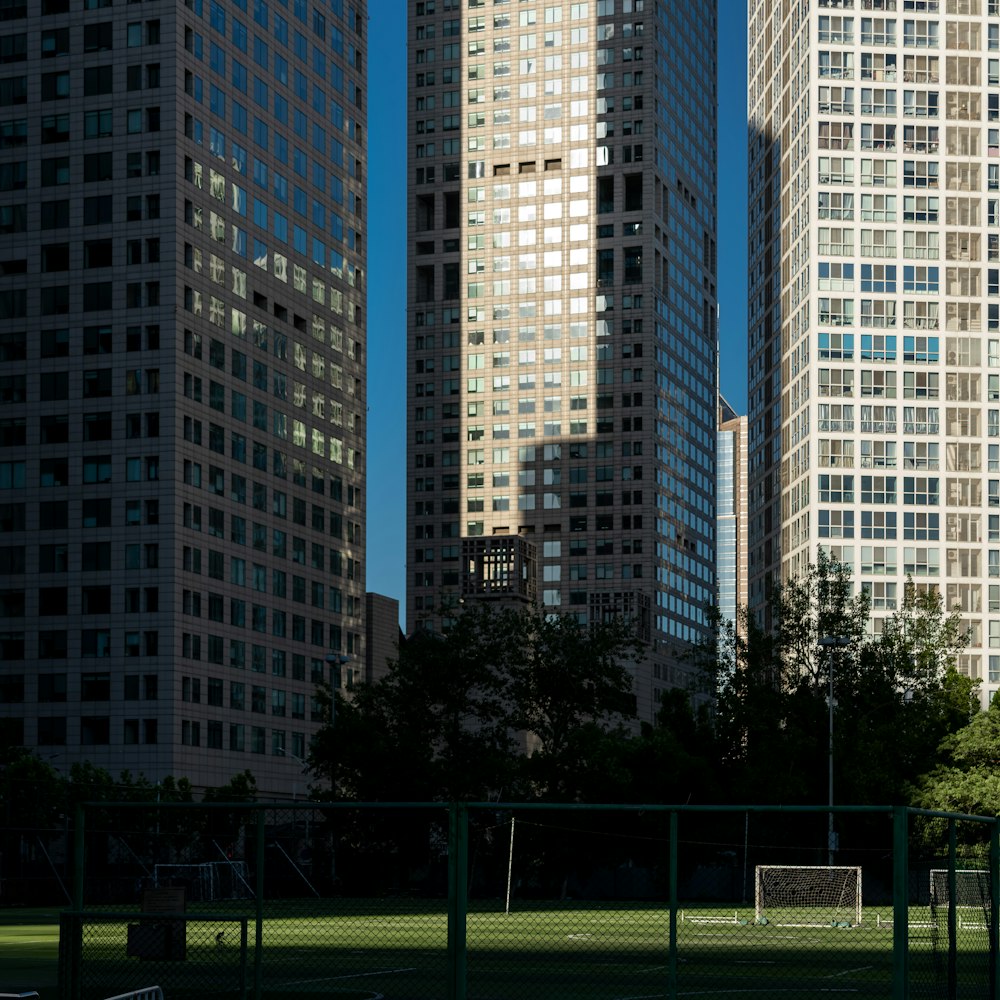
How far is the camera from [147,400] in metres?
135

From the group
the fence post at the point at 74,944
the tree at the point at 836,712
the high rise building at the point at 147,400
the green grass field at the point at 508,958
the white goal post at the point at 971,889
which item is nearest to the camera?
the fence post at the point at 74,944

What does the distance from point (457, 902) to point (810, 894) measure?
4301cm

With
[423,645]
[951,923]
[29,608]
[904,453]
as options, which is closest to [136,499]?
[29,608]

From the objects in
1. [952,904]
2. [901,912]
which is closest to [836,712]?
[952,904]

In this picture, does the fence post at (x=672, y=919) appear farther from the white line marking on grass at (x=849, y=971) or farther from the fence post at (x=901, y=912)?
the white line marking on grass at (x=849, y=971)

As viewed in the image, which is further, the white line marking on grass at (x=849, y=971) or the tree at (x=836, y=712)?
the tree at (x=836, y=712)

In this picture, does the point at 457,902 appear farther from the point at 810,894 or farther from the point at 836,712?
the point at 836,712

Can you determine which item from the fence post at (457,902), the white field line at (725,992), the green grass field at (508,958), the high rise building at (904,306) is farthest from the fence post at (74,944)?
the high rise building at (904,306)

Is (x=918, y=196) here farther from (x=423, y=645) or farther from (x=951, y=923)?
(x=951, y=923)

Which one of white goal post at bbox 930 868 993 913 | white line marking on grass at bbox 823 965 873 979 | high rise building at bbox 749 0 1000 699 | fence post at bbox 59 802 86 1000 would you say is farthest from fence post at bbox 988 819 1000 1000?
high rise building at bbox 749 0 1000 699

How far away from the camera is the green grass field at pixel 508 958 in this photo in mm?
27969

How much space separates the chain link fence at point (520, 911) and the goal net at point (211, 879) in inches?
7.4

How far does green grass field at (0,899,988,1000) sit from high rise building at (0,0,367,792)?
8002 centimetres

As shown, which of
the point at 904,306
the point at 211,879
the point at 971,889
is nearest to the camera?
the point at 971,889
